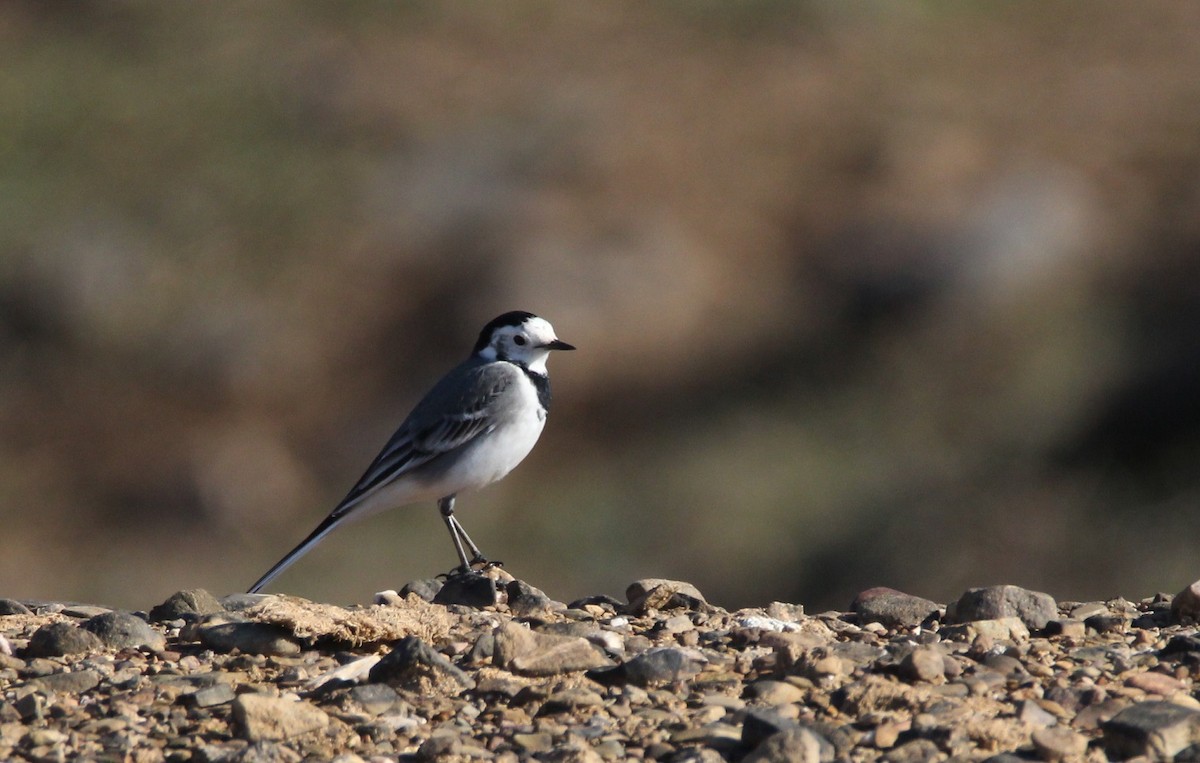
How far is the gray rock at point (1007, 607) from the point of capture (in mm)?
5551

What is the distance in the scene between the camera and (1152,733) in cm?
400

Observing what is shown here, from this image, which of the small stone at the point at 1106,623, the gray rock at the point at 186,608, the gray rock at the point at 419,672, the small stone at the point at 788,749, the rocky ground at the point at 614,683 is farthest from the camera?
the gray rock at the point at 186,608

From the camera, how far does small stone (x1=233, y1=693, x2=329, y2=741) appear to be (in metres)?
4.30

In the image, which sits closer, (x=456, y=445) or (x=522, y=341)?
(x=456, y=445)

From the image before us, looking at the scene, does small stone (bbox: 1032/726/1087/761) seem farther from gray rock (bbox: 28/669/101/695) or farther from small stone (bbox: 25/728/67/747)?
gray rock (bbox: 28/669/101/695)

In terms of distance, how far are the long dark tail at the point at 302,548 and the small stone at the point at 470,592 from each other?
1.74 m

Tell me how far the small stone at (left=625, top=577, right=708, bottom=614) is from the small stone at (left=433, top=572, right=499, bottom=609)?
494mm

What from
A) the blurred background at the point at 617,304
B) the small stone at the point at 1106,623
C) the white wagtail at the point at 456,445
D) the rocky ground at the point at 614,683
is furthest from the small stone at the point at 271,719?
the blurred background at the point at 617,304

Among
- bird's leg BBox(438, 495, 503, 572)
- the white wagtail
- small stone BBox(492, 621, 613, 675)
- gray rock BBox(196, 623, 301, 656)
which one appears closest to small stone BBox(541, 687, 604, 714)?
small stone BBox(492, 621, 613, 675)

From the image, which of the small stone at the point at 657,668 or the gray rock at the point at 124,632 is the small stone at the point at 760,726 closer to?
the small stone at the point at 657,668

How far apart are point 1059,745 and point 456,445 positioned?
5060 mm

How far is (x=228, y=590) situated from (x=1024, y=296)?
840cm

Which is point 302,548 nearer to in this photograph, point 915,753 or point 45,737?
point 45,737

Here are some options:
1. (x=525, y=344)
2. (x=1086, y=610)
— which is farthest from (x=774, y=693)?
(x=525, y=344)
